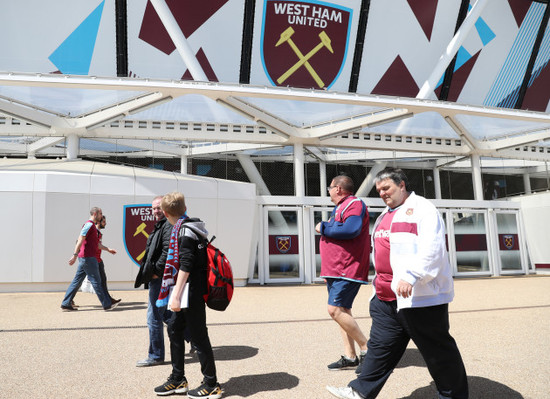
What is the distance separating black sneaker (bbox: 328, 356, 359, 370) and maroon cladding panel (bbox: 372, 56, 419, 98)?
18.7 meters

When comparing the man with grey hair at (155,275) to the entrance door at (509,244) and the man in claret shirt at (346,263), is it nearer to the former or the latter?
the man in claret shirt at (346,263)

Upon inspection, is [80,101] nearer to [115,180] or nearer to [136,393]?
[115,180]

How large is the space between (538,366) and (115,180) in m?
9.58

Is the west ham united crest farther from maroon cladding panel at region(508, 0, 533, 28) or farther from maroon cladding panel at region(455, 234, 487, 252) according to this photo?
maroon cladding panel at region(455, 234, 487, 252)

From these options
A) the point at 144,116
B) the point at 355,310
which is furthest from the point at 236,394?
the point at 144,116

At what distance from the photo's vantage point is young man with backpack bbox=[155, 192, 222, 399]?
2787 millimetres

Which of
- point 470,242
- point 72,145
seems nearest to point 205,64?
point 72,145

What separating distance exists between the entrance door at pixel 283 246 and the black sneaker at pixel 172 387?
8945mm

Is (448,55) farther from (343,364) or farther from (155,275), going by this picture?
(155,275)

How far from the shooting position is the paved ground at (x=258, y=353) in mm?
2988

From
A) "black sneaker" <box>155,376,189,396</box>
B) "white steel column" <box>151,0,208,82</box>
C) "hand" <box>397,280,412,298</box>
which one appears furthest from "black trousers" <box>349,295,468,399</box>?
"white steel column" <box>151,0,208,82</box>

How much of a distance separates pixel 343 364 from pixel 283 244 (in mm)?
8750

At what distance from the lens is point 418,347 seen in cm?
243

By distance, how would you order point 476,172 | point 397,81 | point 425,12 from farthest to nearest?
point 425,12
point 397,81
point 476,172
